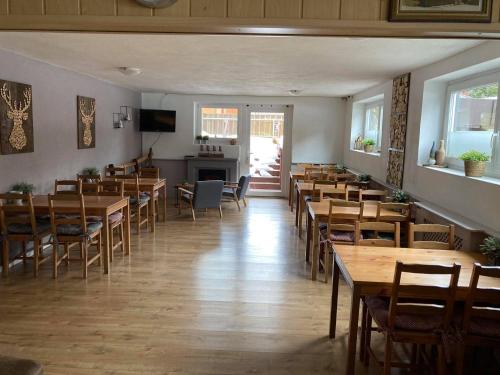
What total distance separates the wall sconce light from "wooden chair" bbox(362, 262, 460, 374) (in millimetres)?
6173

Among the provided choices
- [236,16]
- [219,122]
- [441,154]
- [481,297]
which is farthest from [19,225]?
[219,122]

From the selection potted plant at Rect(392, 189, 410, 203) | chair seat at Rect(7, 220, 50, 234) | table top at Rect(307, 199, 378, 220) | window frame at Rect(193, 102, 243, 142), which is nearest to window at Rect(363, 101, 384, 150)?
potted plant at Rect(392, 189, 410, 203)

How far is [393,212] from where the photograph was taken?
4.39m

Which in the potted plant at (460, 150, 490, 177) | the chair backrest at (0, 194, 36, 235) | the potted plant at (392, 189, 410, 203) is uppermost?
the potted plant at (460, 150, 490, 177)

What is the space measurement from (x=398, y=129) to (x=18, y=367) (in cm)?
500

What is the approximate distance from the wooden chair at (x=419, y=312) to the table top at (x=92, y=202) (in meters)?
3.02

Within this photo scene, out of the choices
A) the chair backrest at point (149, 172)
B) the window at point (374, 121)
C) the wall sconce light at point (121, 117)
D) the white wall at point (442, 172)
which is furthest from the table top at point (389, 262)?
the wall sconce light at point (121, 117)

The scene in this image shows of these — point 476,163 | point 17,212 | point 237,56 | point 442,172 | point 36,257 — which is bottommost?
point 36,257

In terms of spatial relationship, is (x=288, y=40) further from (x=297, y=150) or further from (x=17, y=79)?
(x=297, y=150)

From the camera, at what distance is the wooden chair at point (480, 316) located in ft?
7.05

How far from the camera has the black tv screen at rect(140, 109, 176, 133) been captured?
8.77m

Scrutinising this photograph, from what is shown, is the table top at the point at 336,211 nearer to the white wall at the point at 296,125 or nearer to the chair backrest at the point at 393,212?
the chair backrest at the point at 393,212

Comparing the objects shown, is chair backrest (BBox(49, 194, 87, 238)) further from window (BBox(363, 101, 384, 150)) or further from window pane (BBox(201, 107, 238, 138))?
window pane (BBox(201, 107, 238, 138))

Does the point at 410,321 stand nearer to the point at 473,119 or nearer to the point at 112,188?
the point at 473,119
